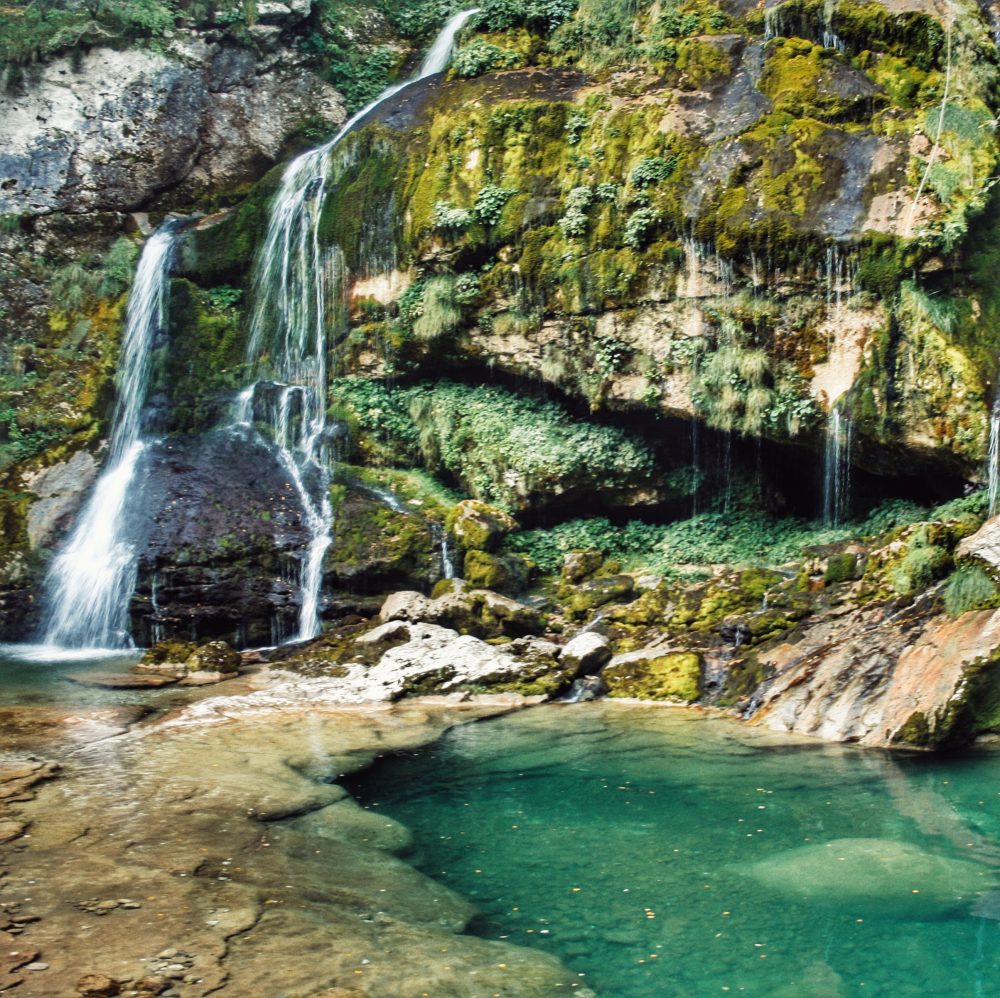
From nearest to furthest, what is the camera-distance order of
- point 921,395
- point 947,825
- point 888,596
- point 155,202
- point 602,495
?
point 947,825 < point 888,596 < point 921,395 < point 602,495 < point 155,202

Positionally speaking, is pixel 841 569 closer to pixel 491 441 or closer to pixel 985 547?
pixel 985 547

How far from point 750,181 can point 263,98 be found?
1324cm

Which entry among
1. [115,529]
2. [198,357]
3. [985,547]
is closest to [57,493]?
[115,529]

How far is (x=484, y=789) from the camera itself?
337 inches

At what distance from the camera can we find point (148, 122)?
2172 centimetres

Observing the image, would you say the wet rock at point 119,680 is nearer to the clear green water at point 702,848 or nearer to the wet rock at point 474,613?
the wet rock at point 474,613

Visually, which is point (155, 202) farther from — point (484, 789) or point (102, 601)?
point (484, 789)

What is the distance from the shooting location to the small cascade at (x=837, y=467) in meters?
14.0

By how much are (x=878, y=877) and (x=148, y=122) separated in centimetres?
2139

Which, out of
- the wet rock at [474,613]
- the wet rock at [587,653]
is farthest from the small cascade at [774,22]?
the wet rock at [587,653]

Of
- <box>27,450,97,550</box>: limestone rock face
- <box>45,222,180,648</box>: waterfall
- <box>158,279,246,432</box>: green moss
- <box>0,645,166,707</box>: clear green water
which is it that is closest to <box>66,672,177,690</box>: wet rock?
<box>0,645,166,707</box>: clear green water

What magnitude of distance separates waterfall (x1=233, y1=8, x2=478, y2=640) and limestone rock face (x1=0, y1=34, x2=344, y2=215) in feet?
10.8

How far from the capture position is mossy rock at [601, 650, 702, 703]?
1177 centimetres

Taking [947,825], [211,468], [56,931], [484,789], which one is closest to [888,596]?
[947,825]
